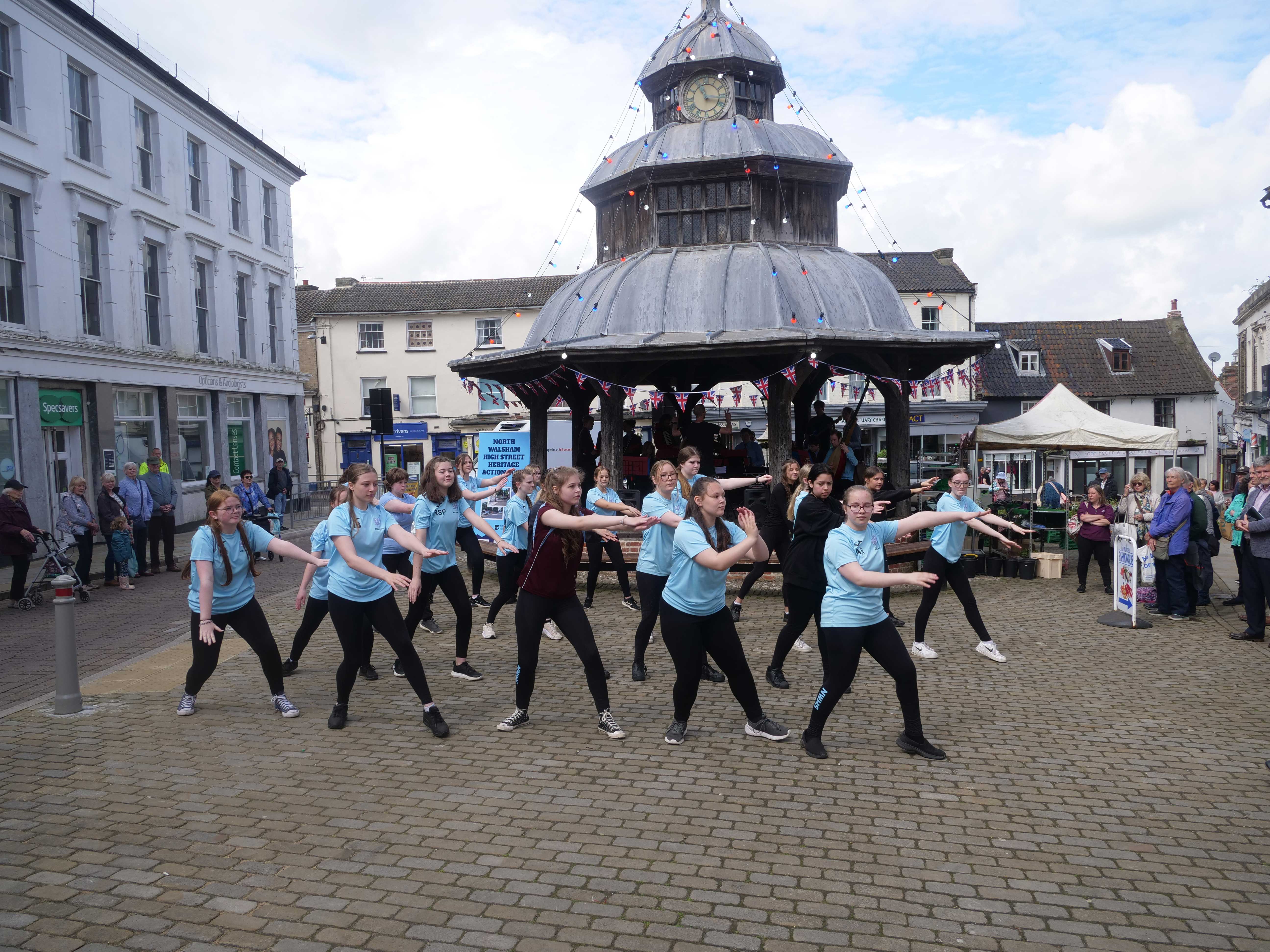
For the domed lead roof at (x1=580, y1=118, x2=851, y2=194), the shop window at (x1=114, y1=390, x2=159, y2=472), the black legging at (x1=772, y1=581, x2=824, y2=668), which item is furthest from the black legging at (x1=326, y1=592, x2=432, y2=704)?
the shop window at (x1=114, y1=390, x2=159, y2=472)

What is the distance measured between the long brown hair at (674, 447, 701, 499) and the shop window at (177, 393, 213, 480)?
64.9 feet

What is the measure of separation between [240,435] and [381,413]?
8866 mm

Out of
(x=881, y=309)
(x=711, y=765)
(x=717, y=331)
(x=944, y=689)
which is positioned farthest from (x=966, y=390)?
(x=711, y=765)

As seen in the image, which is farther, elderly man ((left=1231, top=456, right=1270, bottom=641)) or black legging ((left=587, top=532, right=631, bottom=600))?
black legging ((left=587, top=532, right=631, bottom=600))

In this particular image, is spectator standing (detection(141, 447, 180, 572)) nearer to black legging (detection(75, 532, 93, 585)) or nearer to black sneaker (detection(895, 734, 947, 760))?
black legging (detection(75, 532, 93, 585))

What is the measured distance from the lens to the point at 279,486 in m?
22.0

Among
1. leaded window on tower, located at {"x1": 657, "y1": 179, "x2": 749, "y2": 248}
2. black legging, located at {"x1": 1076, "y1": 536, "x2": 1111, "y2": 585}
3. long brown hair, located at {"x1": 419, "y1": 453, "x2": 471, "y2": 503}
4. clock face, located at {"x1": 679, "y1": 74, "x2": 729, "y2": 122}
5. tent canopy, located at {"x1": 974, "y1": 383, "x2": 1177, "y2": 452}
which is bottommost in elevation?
black legging, located at {"x1": 1076, "y1": 536, "x2": 1111, "y2": 585}

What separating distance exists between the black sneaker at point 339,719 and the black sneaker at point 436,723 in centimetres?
63

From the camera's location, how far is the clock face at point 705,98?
17.5 metres

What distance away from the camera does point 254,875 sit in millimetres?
4328

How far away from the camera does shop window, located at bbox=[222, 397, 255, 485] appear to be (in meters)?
26.6

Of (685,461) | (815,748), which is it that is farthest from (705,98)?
(815,748)

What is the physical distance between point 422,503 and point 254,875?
426 centimetres

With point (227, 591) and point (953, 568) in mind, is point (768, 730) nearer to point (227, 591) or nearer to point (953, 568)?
point (953, 568)
